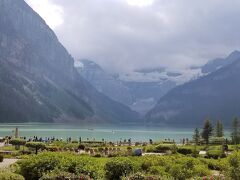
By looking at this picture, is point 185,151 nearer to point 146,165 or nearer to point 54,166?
point 146,165

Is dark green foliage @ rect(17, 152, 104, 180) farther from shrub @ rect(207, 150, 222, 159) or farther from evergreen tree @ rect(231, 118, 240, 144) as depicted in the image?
evergreen tree @ rect(231, 118, 240, 144)

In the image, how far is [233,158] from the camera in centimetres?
3381

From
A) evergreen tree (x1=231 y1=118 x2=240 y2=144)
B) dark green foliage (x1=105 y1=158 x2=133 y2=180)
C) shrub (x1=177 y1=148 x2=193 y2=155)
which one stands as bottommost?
dark green foliage (x1=105 y1=158 x2=133 y2=180)

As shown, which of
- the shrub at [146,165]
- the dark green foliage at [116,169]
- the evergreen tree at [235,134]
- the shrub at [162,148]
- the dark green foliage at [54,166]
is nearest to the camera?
the dark green foliage at [54,166]

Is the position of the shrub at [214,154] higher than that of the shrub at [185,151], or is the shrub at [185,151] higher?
the shrub at [185,151]

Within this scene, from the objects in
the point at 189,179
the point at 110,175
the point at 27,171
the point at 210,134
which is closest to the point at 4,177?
the point at 27,171

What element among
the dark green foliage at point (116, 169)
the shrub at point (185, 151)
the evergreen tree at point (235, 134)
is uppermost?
the evergreen tree at point (235, 134)

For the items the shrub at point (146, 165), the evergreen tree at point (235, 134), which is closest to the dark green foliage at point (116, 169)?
the shrub at point (146, 165)

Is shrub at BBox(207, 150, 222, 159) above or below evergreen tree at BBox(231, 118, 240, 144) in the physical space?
below

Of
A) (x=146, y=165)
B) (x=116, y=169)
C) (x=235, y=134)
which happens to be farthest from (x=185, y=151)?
(x=235, y=134)

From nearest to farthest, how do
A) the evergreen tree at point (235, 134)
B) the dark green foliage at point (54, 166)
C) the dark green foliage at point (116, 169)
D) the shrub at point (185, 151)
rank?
the dark green foliage at point (54, 166) → the dark green foliage at point (116, 169) → the shrub at point (185, 151) → the evergreen tree at point (235, 134)

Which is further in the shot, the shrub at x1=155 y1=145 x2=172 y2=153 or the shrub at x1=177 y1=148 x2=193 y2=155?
the shrub at x1=155 y1=145 x2=172 y2=153

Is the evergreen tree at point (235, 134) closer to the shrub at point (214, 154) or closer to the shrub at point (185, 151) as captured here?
the shrub at point (185, 151)

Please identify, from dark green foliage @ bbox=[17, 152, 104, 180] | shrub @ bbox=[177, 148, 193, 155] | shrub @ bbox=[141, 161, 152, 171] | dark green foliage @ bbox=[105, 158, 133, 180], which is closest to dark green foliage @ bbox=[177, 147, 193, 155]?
shrub @ bbox=[177, 148, 193, 155]
